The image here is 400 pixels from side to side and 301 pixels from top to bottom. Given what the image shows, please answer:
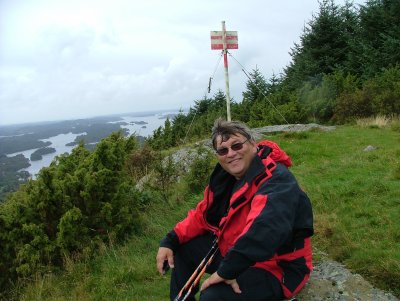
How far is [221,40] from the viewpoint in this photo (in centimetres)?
1040

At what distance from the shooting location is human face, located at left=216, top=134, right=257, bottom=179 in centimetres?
272

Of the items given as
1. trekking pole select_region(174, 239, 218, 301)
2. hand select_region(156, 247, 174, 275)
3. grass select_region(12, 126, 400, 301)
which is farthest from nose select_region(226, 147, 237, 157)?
grass select_region(12, 126, 400, 301)

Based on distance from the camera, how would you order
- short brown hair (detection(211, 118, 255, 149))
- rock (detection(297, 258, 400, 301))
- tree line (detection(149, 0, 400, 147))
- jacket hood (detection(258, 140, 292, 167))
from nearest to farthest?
1. jacket hood (detection(258, 140, 292, 167))
2. short brown hair (detection(211, 118, 255, 149))
3. rock (detection(297, 258, 400, 301))
4. tree line (detection(149, 0, 400, 147))

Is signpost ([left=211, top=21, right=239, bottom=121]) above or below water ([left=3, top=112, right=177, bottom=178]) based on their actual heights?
above

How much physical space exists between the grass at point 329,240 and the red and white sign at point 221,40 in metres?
4.88

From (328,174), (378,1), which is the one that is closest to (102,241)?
(328,174)

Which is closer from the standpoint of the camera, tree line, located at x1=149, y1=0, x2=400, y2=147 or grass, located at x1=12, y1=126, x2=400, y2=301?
grass, located at x1=12, y1=126, x2=400, y2=301

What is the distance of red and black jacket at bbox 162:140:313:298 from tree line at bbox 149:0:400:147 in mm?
10957

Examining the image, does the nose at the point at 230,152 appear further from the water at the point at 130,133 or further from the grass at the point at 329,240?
the water at the point at 130,133

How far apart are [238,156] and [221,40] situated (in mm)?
8312

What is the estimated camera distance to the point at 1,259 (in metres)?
4.81

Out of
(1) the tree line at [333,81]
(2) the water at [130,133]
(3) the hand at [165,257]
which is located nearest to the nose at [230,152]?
(3) the hand at [165,257]

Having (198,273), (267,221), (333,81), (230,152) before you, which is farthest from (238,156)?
(333,81)

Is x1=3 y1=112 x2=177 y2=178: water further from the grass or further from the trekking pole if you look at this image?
the trekking pole
